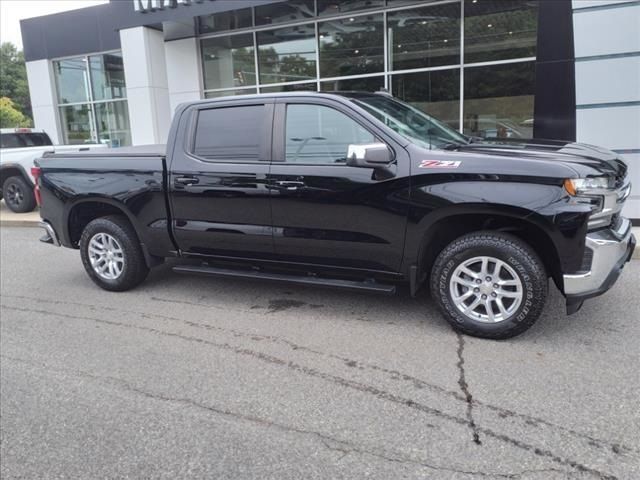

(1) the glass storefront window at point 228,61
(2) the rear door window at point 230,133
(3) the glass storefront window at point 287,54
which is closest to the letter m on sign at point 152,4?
(1) the glass storefront window at point 228,61

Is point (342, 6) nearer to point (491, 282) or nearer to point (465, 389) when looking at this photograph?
point (491, 282)

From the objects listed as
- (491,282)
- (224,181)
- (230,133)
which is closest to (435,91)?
(230,133)

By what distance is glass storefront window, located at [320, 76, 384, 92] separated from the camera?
12023mm

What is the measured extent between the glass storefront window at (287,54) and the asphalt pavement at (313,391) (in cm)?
879

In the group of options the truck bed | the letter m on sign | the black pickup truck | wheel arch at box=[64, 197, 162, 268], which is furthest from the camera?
the letter m on sign

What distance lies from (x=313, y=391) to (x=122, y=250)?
3.04m

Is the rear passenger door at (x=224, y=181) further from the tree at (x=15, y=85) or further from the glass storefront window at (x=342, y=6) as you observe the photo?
the tree at (x=15, y=85)

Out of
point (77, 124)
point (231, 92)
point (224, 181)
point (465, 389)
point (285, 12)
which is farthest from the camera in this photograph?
point (77, 124)

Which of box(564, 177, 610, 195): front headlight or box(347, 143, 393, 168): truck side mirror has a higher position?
box(347, 143, 393, 168): truck side mirror

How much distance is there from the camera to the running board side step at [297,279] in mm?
4426

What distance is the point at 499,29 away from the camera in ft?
34.5

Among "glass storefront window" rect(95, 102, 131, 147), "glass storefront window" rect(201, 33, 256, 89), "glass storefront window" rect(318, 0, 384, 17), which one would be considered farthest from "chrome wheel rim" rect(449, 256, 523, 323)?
"glass storefront window" rect(95, 102, 131, 147)

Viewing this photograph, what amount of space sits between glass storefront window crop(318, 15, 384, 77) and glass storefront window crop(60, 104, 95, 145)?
28.8 feet

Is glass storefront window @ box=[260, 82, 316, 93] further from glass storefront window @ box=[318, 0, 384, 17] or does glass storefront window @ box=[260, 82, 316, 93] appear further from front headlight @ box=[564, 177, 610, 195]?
front headlight @ box=[564, 177, 610, 195]
